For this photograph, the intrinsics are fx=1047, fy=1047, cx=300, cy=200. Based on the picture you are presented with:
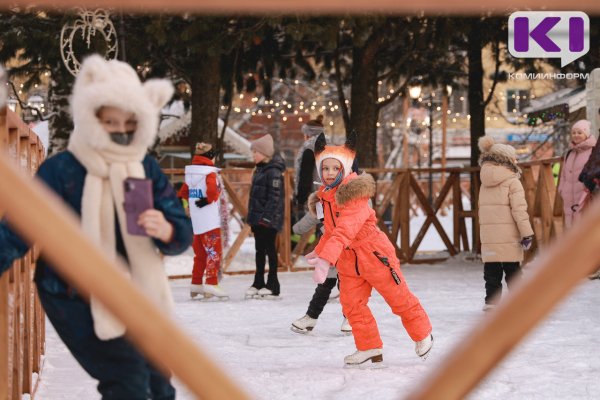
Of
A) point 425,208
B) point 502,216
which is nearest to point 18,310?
point 502,216

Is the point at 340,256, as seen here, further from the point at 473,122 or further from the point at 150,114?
the point at 473,122

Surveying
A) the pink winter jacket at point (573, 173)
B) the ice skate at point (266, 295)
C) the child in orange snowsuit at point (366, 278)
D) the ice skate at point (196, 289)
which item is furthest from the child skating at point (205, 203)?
the child in orange snowsuit at point (366, 278)

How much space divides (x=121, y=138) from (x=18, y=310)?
1.92m

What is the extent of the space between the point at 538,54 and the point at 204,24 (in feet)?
18.3

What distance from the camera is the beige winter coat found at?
876 centimetres

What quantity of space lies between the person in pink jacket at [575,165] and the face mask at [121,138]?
8.50 m

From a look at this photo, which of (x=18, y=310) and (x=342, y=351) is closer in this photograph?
(x=18, y=310)

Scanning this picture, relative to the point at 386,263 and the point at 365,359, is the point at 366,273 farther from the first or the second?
the point at 365,359

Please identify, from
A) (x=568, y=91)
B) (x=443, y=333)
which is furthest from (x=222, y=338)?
(x=568, y=91)

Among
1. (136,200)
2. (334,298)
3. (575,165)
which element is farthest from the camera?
(575,165)

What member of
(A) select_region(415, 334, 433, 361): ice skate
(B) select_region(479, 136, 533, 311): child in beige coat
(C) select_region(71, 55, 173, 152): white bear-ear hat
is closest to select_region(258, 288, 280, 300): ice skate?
(B) select_region(479, 136, 533, 311): child in beige coat

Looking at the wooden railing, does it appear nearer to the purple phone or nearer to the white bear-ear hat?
the white bear-ear hat

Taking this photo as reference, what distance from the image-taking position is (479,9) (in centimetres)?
197

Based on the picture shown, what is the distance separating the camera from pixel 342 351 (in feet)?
23.6
